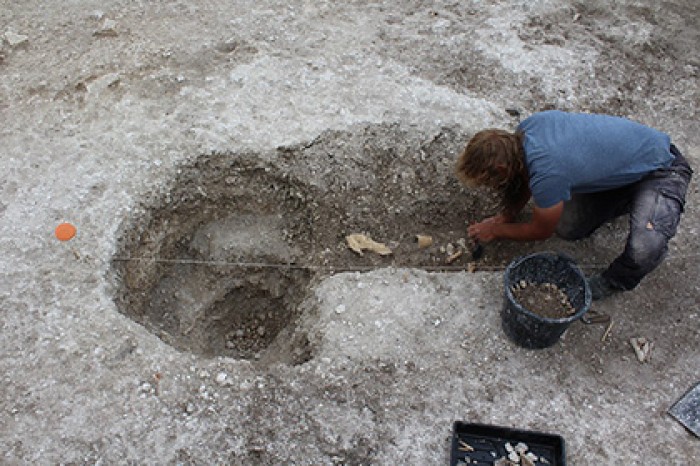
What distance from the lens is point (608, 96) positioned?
4930mm

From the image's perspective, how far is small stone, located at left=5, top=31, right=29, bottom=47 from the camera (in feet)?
17.0

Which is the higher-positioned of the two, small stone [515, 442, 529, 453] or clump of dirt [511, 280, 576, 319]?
clump of dirt [511, 280, 576, 319]

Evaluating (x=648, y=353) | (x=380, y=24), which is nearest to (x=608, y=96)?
(x=380, y=24)

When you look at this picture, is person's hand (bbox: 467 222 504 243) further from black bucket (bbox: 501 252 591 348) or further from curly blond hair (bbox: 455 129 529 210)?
curly blond hair (bbox: 455 129 529 210)

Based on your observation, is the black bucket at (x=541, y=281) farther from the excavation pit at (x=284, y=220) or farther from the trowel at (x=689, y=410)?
the excavation pit at (x=284, y=220)

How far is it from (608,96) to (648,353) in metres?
2.43

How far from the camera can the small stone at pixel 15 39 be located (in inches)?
205

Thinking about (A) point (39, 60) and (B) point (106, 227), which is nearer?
(B) point (106, 227)

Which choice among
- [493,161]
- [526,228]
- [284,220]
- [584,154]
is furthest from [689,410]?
[284,220]

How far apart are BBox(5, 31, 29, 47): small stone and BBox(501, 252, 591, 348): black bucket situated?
4.61 metres

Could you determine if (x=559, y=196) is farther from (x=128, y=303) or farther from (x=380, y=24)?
(x=380, y=24)

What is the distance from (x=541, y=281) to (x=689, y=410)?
0.99 metres

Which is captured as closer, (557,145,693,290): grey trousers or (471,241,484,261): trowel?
(557,145,693,290): grey trousers

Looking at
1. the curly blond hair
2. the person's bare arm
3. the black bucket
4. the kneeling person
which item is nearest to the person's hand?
the person's bare arm
